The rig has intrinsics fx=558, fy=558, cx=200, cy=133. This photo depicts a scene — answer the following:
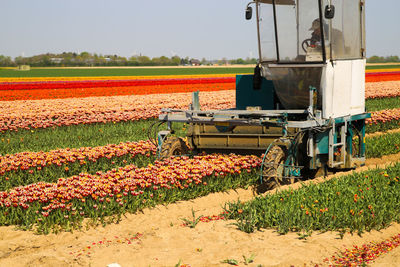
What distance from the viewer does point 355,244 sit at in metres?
6.38

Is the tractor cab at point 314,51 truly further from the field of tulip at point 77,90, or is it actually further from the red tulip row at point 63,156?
the field of tulip at point 77,90

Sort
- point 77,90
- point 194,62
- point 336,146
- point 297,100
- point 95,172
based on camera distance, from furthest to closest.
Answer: point 194,62 < point 77,90 < point 95,172 < point 297,100 < point 336,146

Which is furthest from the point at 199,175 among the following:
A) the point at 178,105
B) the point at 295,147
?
the point at 178,105

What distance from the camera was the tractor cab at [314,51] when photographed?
9.66 meters

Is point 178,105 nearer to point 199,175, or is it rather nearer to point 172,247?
point 199,175

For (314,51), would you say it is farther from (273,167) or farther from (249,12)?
(273,167)

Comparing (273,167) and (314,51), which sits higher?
(314,51)

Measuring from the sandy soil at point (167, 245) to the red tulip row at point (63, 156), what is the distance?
11.2 ft

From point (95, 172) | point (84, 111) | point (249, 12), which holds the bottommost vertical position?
point (95, 172)

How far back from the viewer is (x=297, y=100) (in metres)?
10.4

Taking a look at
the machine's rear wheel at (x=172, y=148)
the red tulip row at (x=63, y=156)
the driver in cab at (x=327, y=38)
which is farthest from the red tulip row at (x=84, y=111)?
the driver in cab at (x=327, y=38)

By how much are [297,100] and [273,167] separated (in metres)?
1.98

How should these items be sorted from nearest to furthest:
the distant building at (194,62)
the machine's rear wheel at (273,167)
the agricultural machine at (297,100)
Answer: the machine's rear wheel at (273,167) → the agricultural machine at (297,100) → the distant building at (194,62)

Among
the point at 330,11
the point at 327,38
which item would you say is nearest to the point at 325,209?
the point at 330,11
